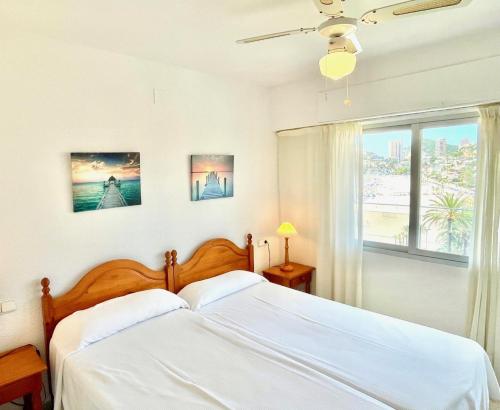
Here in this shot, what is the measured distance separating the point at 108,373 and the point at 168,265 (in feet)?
3.85

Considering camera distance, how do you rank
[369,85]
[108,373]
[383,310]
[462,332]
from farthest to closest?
[383,310], [369,85], [462,332], [108,373]

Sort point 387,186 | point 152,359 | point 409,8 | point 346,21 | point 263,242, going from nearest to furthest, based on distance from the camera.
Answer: point 409,8
point 346,21
point 152,359
point 387,186
point 263,242

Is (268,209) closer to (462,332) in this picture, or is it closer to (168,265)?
(168,265)

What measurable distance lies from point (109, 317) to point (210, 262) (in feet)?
3.78

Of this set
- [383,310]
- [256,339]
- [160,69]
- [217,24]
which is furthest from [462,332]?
[160,69]

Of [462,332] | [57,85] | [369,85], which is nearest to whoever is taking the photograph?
[57,85]

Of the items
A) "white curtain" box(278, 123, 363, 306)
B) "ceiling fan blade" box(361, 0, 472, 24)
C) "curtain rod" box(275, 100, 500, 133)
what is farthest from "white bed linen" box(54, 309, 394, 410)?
"curtain rod" box(275, 100, 500, 133)

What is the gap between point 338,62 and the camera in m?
1.66

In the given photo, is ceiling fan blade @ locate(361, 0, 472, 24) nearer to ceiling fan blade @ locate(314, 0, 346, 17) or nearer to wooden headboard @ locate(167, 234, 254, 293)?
ceiling fan blade @ locate(314, 0, 346, 17)

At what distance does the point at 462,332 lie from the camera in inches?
110

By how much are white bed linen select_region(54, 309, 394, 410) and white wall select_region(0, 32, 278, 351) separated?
0.68 m

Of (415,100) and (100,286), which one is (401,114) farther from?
(100,286)

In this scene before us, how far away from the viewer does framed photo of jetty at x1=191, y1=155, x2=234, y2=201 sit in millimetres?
3166

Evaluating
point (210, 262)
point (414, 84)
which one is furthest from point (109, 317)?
point (414, 84)
